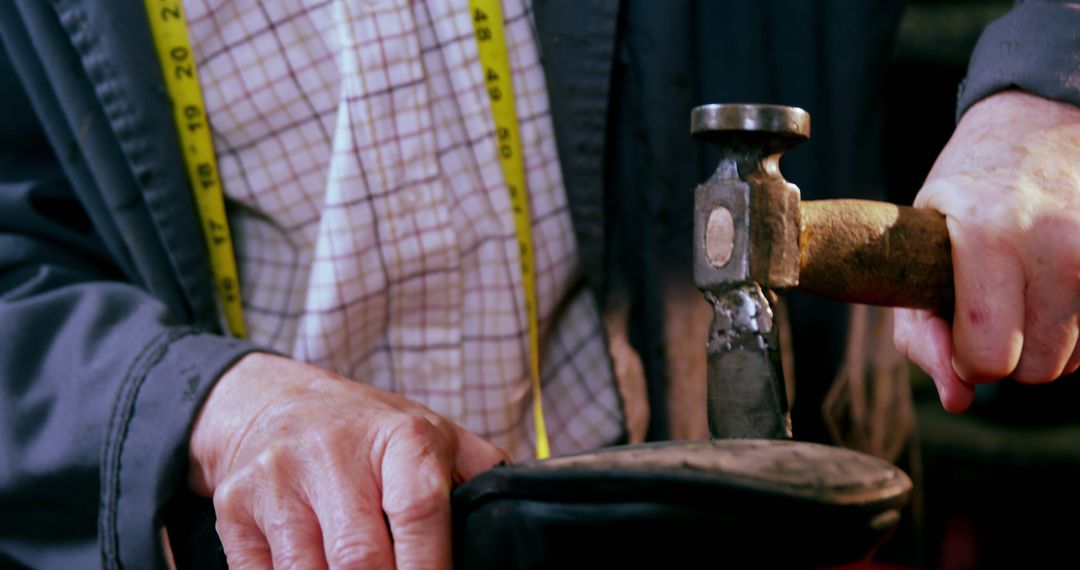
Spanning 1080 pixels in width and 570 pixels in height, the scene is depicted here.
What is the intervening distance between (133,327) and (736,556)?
468 mm

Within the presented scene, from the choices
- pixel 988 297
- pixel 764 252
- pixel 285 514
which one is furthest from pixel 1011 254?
pixel 285 514

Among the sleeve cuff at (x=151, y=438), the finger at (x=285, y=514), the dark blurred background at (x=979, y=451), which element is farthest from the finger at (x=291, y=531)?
the dark blurred background at (x=979, y=451)

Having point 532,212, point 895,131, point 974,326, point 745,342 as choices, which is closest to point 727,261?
point 745,342

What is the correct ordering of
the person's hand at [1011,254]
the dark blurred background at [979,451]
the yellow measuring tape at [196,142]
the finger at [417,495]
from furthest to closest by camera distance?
1. the dark blurred background at [979,451]
2. the yellow measuring tape at [196,142]
3. the person's hand at [1011,254]
4. the finger at [417,495]

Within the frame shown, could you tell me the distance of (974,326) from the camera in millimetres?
604

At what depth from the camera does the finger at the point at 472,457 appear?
0.57 meters

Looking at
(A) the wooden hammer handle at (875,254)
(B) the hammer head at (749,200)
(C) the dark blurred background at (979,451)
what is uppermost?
(B) the hammer head at (749,200)

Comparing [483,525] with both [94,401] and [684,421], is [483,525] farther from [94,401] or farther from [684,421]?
[684,421]

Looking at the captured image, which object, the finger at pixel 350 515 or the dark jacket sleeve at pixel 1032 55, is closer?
the finger at pixel 350 515

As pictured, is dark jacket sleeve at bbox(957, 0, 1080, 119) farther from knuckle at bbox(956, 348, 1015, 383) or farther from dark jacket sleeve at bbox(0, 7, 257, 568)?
dark jacket sleeve at bbox(0, 7, 257, 568)

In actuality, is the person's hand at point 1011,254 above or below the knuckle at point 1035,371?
above

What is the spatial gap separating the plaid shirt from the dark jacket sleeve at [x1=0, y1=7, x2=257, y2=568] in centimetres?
12

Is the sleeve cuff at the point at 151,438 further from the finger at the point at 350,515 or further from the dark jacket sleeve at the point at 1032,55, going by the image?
the dark jacket sleeve at the point at 1032,55

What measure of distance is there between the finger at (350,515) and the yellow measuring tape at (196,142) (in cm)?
35
